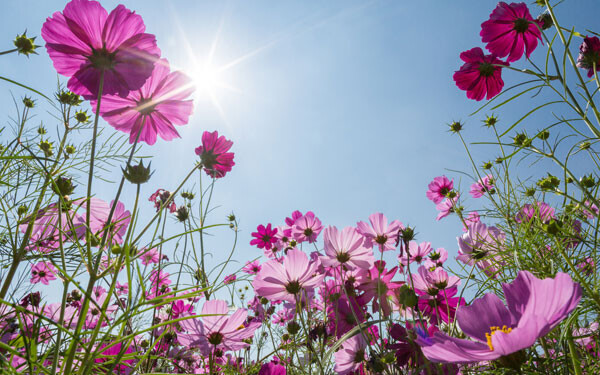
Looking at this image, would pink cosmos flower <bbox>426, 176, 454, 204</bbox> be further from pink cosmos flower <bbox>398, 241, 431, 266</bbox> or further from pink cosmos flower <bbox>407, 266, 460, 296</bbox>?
pink cosmos flower <bbox>407, 266, 460, 296</bbox>

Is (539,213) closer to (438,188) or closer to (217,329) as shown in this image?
(217,329)

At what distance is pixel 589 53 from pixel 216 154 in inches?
31.9

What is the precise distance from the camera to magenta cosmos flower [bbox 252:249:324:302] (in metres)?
0.77

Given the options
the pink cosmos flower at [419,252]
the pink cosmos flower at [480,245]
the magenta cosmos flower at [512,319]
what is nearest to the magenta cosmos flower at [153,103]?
the magenta cosmos flower at [512,319]

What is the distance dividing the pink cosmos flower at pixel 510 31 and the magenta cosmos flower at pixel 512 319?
2.27 feet

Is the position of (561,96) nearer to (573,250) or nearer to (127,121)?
(573,250)

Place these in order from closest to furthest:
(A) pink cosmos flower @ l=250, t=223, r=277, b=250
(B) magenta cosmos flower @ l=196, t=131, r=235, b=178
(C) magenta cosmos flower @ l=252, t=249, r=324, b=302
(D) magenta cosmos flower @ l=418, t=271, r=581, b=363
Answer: (D) magenta cosmos flower @ l=418, t=271, r=581, b=363 < (B) magenta cosmos flower @ l=196, t=131, r=235, b=178 < (C) magenta cosmos flower @ l=252, t=249, r=324, b=302 < (A) pink cosmos flower @ l=250, t=223, r=277, b=250

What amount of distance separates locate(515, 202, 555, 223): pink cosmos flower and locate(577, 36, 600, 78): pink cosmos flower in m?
0.32

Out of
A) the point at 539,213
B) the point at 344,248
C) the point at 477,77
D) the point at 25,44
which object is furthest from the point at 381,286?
the point at 25,44

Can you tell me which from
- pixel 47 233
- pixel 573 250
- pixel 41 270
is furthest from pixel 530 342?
pixel 41 270

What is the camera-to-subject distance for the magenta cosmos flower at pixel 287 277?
30.4 inches

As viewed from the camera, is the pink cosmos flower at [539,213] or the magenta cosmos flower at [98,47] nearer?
the magenta cosmos flower at [98,47]

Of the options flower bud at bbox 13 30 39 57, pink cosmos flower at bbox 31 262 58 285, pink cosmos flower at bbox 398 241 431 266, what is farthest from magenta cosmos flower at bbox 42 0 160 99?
pink cosmos flower at bbox 31 262 58 285

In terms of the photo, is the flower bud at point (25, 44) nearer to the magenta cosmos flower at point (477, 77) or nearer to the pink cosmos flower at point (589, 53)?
the magenta cosmos flower at point (477, 77)
